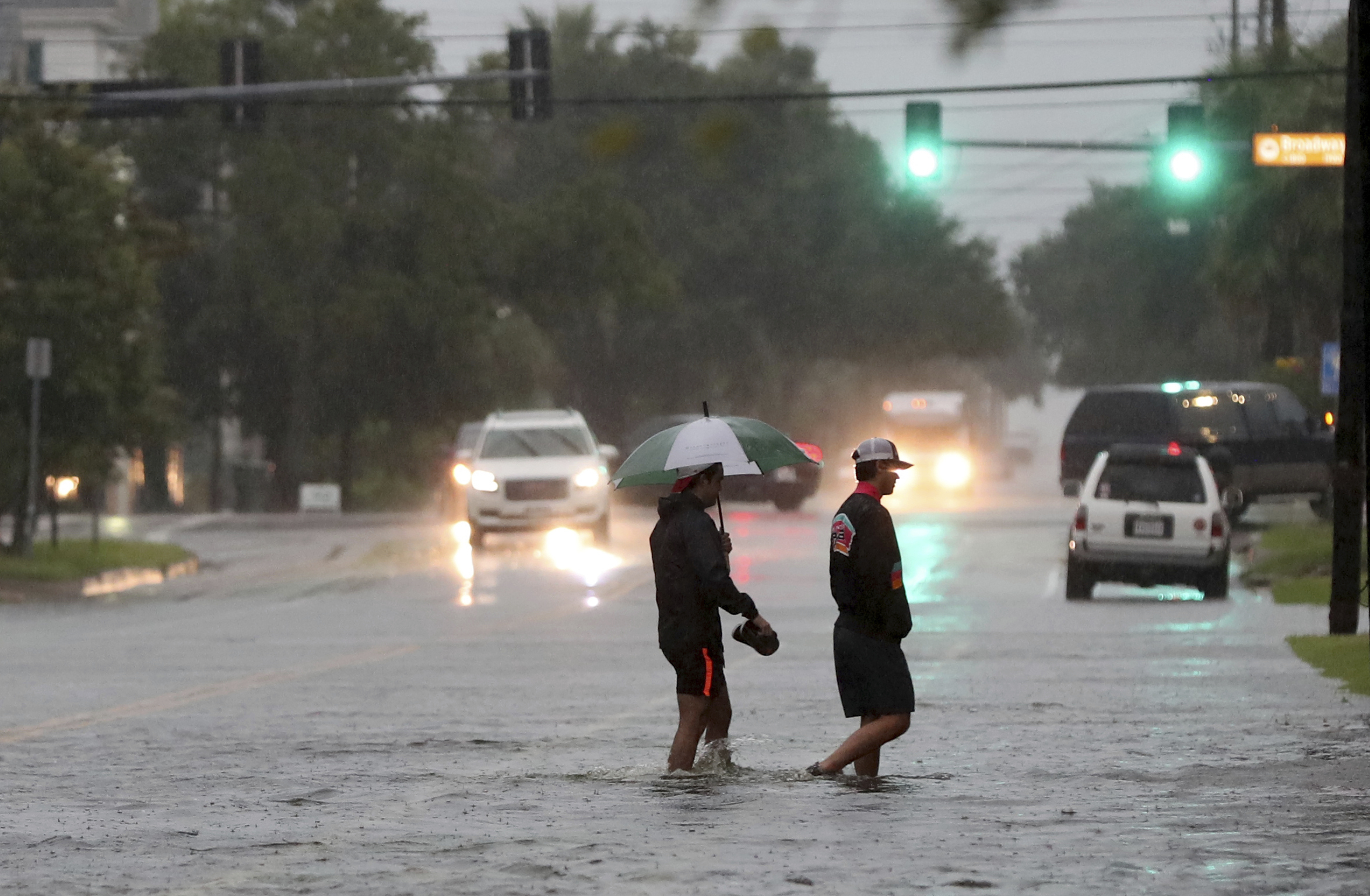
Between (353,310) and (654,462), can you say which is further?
(353,310)

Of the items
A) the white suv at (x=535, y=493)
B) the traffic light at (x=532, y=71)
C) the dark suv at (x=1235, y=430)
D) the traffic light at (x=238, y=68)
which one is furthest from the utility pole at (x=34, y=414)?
the dark suv at (x=1235, y=430)

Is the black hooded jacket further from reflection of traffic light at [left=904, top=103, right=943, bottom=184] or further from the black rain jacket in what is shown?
reflection of traffic light at [left=904, top=103, right=943, bottom=184]

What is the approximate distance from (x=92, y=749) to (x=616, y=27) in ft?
23.0

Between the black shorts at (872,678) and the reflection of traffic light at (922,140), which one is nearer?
the black shorts at (872,678)

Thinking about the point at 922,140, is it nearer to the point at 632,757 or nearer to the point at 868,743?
the point at 632,757

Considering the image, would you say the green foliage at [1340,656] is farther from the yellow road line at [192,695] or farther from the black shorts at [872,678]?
the yellow road line at [192,695]

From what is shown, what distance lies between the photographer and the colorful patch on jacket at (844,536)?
11.4 metres

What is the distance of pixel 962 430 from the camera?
7188cm

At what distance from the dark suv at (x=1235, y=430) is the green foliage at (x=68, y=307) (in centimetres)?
1338

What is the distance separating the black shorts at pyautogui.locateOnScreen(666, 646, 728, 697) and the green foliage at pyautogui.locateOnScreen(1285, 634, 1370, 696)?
587cm

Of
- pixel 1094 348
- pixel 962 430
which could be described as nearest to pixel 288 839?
pixel 962 430

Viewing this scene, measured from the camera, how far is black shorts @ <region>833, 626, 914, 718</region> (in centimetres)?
1145

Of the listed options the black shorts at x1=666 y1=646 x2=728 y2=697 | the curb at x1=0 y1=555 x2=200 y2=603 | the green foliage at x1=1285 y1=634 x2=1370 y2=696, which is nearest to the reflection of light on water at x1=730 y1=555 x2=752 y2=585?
the curb at x1=0 y1=555 x2=200 y2=603

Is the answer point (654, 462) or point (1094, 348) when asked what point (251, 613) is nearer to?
point (654, 462)
